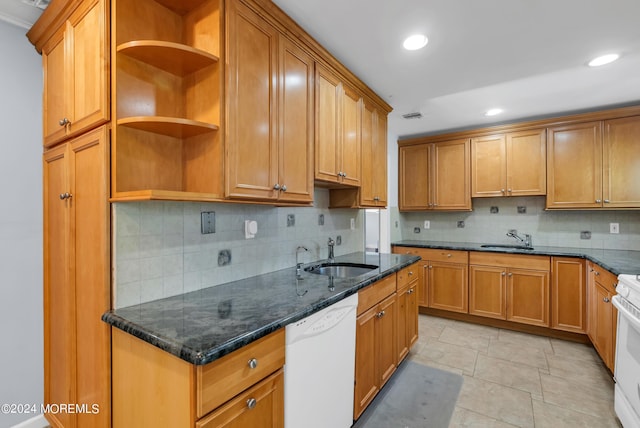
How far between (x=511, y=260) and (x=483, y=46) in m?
Answer: 2.35

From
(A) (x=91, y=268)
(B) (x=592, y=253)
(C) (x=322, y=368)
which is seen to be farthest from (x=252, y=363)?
(B) (x=592, y=253)

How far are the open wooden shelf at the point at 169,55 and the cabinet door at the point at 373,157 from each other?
4.85 ft

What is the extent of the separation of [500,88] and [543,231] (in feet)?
6.50

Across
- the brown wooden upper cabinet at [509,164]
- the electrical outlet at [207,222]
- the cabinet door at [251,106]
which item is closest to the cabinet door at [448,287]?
the brown wooden upper cabinet at [509,164]

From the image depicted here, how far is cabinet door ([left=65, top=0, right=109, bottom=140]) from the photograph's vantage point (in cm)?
127

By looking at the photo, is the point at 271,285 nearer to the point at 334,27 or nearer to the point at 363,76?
the point at 334,27

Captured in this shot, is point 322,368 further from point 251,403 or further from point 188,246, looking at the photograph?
point 188,246

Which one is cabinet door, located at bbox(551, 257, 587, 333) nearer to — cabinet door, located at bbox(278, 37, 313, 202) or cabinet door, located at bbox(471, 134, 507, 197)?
cabinet door, located at bbox(471, 134, 507, 197)

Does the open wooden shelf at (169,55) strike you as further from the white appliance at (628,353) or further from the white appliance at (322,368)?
the white appliance at (628,353)

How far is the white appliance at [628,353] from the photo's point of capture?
1637 mm

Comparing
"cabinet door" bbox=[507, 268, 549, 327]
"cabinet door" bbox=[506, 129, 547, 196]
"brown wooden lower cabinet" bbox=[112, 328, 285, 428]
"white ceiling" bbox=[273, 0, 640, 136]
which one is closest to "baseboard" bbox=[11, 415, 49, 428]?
"brown wooden lower cabinet" bbox=[112, 328, 285, 428]

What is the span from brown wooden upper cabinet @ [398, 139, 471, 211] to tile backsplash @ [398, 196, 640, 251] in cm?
32

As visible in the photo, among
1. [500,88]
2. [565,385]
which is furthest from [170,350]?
[500,88]

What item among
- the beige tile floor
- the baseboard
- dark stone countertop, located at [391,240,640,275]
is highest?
dark stone countertop, located at [391,240,640,275]
